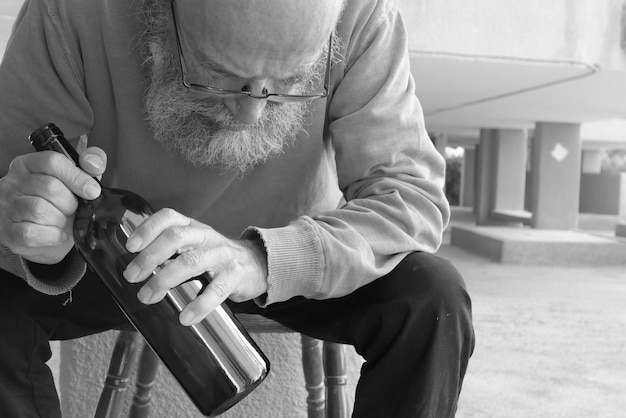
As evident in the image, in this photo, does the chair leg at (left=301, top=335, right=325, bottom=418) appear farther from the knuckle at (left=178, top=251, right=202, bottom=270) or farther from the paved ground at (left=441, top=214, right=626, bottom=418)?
the paved ground at (left=441, top=214, right=626, bottom=418)

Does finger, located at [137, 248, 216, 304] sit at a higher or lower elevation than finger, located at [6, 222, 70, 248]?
lower

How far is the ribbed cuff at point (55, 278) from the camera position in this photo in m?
0.93

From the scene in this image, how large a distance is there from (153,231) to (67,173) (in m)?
0.13

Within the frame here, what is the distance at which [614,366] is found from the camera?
8.01 feet

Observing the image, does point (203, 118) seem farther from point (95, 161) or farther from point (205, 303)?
point (205, 303)

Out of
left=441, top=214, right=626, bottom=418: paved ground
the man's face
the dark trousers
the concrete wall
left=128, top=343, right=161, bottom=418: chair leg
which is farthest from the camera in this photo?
the concrete wall

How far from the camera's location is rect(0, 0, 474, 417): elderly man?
2.84 ft

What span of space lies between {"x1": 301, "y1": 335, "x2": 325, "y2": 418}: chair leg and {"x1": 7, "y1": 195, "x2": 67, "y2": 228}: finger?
59 centimetres

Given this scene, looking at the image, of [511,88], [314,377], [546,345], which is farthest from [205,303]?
[511,88]

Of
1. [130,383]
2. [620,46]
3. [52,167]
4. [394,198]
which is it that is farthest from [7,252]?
[620,46]

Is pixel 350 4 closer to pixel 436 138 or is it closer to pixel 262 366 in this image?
pixel 262 366

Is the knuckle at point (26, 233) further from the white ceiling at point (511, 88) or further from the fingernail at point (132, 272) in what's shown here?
the white ceiling at point (511, 88)

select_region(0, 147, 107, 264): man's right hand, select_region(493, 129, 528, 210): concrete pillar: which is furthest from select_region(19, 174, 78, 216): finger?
select_region(493, 129, 528, 210): concrete pillar

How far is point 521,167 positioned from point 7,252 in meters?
5.91
